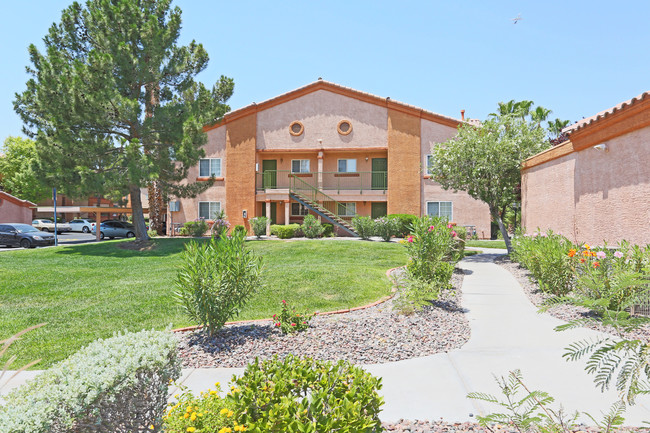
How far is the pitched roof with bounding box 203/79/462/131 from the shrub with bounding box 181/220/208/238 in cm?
613

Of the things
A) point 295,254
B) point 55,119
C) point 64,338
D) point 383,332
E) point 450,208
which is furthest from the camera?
point 450,208

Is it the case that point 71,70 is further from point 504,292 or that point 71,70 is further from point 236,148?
point 504,292

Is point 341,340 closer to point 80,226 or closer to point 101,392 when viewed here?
point 101,392

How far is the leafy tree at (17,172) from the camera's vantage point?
44.8 metres

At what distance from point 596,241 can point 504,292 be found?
2308 millimetres

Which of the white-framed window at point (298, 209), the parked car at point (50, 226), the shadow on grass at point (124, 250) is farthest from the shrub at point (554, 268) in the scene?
the parked car at point (50, 226)

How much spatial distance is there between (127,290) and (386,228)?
1323 centimetres

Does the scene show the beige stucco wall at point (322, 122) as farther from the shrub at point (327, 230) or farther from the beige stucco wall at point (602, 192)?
the beige stucco wall at point (602, 192)

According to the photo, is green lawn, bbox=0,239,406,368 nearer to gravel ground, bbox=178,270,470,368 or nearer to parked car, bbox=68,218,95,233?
gravel ground, bbox=178,270,470,368

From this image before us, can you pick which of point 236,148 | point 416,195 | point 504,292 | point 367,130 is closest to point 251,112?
point 236,148

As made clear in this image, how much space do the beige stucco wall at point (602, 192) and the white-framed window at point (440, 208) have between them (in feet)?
42.5

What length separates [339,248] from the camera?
1677cm

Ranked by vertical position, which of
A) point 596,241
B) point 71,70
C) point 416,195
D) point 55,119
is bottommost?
point 596,241

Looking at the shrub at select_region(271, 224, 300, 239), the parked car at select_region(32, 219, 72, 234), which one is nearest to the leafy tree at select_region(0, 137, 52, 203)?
the parked car at select_region(32, 219, 72, 234)
